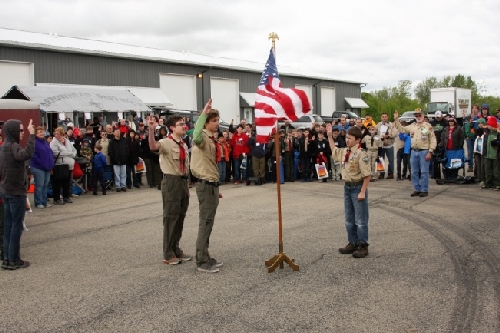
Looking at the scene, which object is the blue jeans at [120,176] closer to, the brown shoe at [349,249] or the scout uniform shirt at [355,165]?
the scout uniform shirt at [355,165]

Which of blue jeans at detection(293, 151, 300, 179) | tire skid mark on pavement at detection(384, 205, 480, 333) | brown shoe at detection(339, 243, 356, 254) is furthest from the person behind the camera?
blue jeans at detection(293, 151, 300, 179)

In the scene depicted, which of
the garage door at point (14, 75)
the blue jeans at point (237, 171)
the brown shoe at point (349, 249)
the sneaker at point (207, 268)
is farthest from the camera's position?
the garage door at point (14, 75)

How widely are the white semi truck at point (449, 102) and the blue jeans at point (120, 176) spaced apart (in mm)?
36517

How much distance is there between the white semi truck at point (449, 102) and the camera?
47125 mm

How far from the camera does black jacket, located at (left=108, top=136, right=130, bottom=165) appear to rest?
15859mm

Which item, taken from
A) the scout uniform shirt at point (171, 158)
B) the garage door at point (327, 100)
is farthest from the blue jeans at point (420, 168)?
the garage door at point (327, 100)

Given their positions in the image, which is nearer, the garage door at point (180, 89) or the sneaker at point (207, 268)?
the sneaker at point (207, 268)

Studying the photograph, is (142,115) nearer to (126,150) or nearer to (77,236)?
(126,150)

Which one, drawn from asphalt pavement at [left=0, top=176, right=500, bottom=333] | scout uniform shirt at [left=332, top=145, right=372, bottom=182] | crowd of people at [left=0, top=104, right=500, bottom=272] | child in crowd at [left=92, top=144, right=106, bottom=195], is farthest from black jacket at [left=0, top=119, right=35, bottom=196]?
child in crowd at [left=92, top=144, right=106, bottom=195]

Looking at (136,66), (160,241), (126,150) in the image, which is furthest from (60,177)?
(136,66)

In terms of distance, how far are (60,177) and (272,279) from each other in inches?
354

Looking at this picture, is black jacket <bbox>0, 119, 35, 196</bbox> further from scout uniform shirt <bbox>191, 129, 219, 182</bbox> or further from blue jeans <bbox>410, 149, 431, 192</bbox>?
blue jeans <bbox>410, 149, 431, 192</bbox>

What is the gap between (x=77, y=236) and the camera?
31.4 feet

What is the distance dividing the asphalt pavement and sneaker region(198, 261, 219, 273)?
0.11 m
